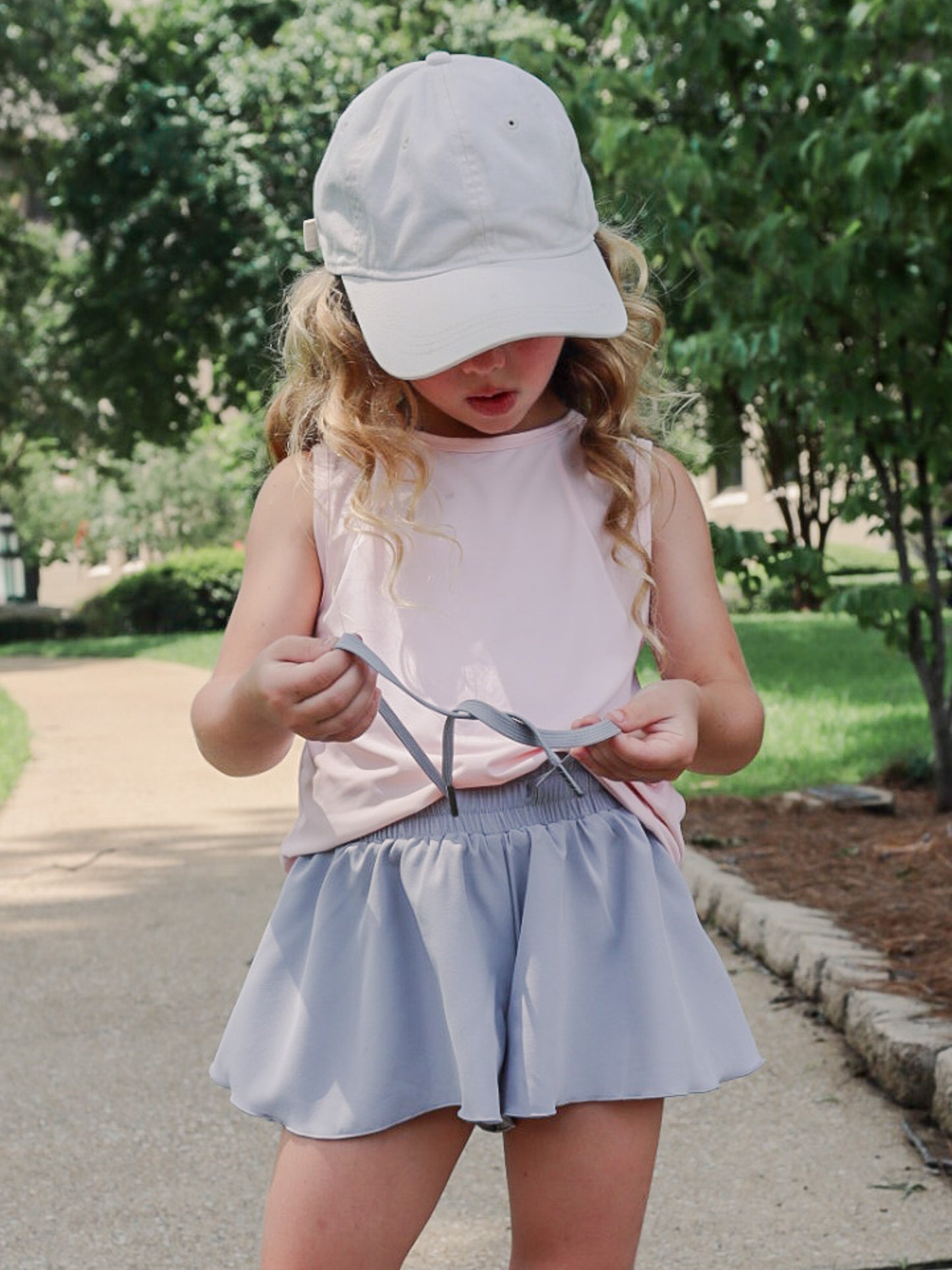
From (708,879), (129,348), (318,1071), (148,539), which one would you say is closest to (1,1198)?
(318,1071)

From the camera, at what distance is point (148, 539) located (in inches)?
1389

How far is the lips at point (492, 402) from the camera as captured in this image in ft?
5.86

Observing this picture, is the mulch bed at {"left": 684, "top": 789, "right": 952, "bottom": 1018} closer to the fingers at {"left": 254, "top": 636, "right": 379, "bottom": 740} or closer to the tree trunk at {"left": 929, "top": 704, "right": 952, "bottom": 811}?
the tree trunk at {"left": 929, "top": 704, "right": 952, "bottom": 811}

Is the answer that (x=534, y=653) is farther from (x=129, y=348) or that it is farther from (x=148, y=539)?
(x=148, y=539)

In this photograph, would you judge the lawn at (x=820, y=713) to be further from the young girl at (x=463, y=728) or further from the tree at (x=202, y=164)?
the tree at (x=202, y=164)

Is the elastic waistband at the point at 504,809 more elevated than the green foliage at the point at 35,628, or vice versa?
the elastic waistband at the point at 504,809

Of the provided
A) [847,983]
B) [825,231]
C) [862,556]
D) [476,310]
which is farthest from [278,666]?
[862,556]

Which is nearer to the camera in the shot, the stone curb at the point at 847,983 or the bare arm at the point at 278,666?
the bare arm at the point at 278,666

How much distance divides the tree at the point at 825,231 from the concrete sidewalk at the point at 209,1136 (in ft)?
7.33

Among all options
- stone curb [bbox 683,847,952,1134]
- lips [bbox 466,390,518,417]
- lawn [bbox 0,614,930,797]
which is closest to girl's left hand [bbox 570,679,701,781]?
lips [bbox 466,390,518,417]

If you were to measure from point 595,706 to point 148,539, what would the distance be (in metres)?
34.3

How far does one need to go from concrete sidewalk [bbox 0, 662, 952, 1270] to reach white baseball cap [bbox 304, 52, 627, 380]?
5.93 feet

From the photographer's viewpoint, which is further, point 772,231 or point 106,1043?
point 772,231

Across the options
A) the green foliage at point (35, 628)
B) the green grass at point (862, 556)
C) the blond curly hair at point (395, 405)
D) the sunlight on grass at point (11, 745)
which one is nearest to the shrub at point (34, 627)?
the green foliage at point (35, 628)
